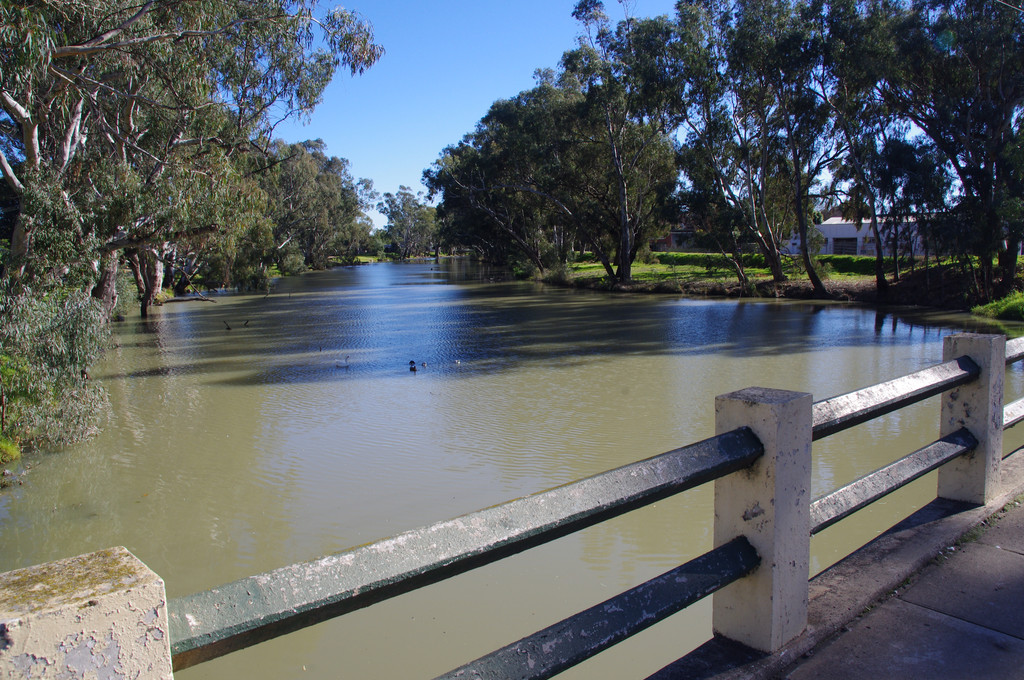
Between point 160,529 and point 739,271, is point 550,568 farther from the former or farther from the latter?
point 739,271

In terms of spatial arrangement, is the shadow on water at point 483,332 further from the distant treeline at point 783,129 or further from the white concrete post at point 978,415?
the white concrete post at point 978,415

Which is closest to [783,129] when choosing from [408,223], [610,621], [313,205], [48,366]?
[48,366]

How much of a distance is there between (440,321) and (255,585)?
Result: 856 inches

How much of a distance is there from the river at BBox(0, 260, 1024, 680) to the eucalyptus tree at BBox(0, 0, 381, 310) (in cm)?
294

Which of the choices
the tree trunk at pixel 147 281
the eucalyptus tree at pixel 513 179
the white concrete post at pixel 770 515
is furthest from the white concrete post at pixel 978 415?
the eucalyptus tree at pixel 513 179

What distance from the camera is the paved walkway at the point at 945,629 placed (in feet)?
7.24

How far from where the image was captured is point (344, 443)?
30.3 feet

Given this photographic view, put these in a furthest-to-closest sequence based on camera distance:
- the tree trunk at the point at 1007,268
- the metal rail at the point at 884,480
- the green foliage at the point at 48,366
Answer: the tree trunk at the point at 1007,268, the green foliage at the point at 48,366, the metal rail at the point at 884,480

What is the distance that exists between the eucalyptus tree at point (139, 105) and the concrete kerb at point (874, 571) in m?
9.90

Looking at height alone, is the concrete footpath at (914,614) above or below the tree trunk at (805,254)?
below

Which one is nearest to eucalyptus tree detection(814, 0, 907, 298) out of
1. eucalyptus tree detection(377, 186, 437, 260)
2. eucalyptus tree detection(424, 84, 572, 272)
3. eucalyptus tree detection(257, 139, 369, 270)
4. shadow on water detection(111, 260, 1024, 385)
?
shadow on water detection(111, 260, 1024, 385)

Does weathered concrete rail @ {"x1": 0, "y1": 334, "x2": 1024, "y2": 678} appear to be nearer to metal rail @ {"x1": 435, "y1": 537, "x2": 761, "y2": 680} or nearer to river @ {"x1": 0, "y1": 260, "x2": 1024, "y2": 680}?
metal rail @ {"x1": 435, "y1": 537, "x2": 761, "y2": 680}

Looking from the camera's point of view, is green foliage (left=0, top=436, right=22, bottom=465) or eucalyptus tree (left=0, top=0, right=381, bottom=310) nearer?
green foliage (left=0, top=436, right=22, bottom=465)

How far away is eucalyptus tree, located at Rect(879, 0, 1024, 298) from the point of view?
64.9ft
